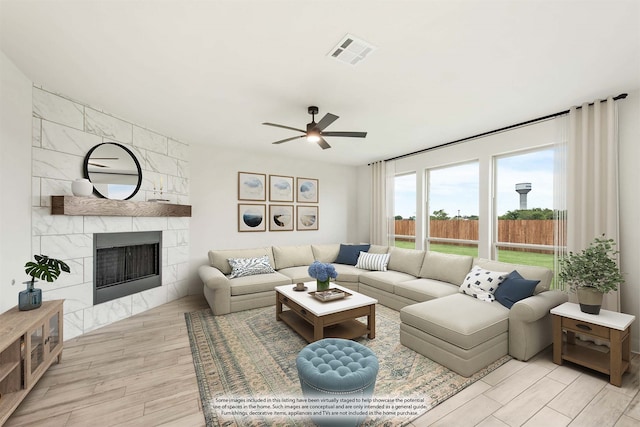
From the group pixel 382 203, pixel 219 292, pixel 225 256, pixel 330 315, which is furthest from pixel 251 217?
pixel 330 315

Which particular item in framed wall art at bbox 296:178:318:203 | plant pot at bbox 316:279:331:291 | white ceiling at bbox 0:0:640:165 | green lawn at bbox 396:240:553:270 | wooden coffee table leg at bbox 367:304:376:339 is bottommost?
wooden coffee table leg at bbox 367:304:376:339

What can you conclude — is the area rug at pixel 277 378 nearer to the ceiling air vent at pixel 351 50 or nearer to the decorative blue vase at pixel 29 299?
the decorative blue vase at pixel 29 299

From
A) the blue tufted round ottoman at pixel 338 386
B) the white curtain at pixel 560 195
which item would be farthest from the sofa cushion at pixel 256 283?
the white curtain at pixel 560 195

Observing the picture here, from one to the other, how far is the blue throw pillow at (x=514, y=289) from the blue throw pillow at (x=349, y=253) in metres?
2.51

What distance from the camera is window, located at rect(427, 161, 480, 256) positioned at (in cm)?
416

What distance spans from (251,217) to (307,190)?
133 centimetres

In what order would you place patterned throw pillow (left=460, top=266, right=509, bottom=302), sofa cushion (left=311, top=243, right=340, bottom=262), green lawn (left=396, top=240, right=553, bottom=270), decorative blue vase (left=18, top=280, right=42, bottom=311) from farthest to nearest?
sofa cushion (left=311, top=243, right=340, bottom=262) → green lawn (left=396, top=240, right=553, bottom=270) → patterned throw pillow (left=460, top=266, right=509, bottom=302) → decorative blue vase (left=18, top=280, right=42, bottom=311)

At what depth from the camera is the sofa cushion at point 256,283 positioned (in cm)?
365

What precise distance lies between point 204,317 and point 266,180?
2.64m

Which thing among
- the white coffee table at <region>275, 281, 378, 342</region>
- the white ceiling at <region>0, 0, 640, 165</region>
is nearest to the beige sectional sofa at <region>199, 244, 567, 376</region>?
the white coffee table at <region>275, 281, 378, 342</region>

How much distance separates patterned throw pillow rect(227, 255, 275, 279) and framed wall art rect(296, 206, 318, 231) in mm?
1432

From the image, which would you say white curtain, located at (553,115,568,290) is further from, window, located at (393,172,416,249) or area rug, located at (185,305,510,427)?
window, located at (393,172,416,249)

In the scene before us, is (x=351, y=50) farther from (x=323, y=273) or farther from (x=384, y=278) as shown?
(x=384, y=278)

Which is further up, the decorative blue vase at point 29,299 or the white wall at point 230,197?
the white wall at point 230,197
